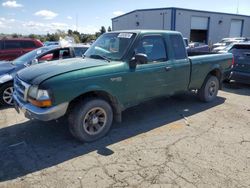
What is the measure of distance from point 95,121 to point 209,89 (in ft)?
12.5

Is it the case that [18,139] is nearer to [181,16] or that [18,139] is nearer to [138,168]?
[138,168]

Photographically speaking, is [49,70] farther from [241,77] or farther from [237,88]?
[237,88]

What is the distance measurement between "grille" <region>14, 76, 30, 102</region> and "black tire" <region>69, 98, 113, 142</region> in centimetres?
82

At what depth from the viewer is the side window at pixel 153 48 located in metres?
4.97

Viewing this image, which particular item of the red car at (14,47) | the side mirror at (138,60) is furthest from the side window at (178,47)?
the red car at (14,47)

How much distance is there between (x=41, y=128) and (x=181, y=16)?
28.3m

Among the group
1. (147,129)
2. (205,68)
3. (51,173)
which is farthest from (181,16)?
(51,173)

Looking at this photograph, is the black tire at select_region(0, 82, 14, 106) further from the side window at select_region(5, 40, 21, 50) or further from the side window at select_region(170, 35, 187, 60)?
the side window at select_region(5, 40, 21, 50)

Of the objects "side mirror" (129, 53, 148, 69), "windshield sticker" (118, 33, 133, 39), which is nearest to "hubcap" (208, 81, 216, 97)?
"side mirror" (129, 53, 148, 69)

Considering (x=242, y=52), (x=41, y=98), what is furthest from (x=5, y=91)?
(x=242, y=52)

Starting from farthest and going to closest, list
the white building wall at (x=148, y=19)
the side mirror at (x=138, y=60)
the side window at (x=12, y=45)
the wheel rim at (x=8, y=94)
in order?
the white building wall at (x=148, y=19) → the side window at (x=12, y=45) → the wheel rim at (x=8, y=94) → the side mirror at (x=138, y=60)

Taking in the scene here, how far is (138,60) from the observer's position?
4570 millimetres

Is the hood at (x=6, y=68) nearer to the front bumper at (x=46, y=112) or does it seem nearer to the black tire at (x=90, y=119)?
the front bumper at (x=46, y=112)

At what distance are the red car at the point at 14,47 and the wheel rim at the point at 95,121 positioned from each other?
28.3ft
